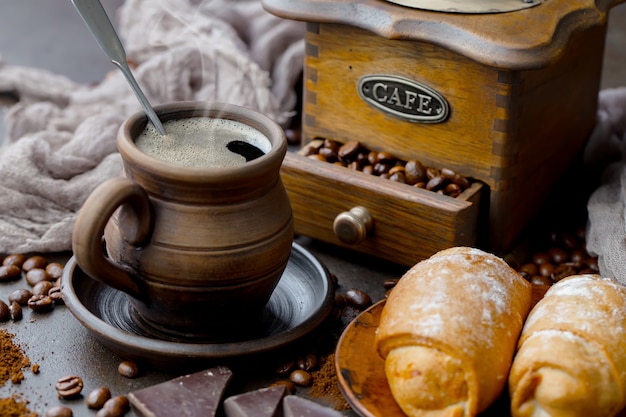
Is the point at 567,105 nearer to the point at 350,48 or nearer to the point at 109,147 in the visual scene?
the point at 350,48

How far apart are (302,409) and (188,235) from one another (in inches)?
12.2

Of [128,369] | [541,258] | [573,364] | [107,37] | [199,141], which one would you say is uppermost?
[107,37]

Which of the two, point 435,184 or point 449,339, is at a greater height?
point 449,339

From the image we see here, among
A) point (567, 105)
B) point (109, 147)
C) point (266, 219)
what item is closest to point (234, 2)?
point (109, 147)

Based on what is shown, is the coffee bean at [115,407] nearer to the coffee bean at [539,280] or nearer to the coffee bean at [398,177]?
the coffee bean at [398,177]

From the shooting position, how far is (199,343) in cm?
135

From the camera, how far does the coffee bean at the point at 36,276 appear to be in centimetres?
165

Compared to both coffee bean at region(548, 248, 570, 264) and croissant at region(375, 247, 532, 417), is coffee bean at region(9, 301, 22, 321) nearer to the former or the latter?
croissant at region(375, 247, 532, 417)

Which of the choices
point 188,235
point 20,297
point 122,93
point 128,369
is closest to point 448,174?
point 188,235

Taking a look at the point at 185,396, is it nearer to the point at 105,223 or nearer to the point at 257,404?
the point at 257,404

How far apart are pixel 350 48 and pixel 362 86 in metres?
0.08

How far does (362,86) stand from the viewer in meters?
1.80

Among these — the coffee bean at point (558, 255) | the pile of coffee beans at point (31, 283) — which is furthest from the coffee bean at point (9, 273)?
the coffee bean at point (558, 255)

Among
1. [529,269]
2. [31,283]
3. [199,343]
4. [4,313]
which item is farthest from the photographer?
[529,269]
